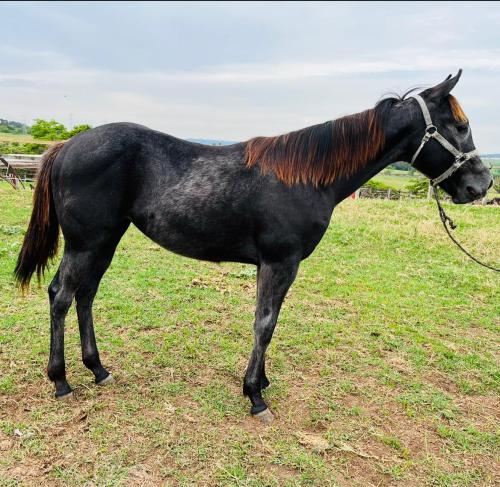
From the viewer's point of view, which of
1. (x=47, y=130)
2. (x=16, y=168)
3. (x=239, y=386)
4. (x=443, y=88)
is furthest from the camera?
(x=47, y=130)

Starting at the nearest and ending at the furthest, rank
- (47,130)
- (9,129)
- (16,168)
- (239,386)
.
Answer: (239,386) → (16,168) → (47,130) → (9,129)

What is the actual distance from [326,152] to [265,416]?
2055 millimetres

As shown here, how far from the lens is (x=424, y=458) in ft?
8.71

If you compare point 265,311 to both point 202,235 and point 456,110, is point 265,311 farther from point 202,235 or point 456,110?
point 456,110

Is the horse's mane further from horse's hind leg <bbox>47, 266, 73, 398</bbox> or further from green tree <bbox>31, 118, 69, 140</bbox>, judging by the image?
green tree <bbox>31, 118, 69, 140</bbox>

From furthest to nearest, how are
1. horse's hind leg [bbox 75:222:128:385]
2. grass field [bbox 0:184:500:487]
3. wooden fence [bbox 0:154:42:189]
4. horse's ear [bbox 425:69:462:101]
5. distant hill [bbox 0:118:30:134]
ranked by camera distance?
distant hill [bbox 0:118:30:134]
wooden fence [bbox 0:154:42:189]
horse's hind leg [bbox 75:222:128:385]
horse's ear [bbox 425:69:462:101]
grass field [bbox 0:184:500:487]

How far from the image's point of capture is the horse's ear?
2.80 metres

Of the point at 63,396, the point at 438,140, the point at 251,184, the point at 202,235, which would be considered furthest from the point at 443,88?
the point at 63,396

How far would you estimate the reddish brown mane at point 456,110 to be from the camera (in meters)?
2.88

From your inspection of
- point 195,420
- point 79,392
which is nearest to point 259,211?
point 195,420

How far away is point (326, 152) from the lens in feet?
9.78

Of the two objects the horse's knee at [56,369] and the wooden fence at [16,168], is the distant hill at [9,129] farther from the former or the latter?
the horse's knee at [56,369]

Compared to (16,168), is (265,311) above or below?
below

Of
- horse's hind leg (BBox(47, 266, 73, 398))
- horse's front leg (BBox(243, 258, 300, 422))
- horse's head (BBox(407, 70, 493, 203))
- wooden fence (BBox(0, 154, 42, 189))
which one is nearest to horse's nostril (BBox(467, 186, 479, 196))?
horse's head (BBox(407, 70, 493, 203))
